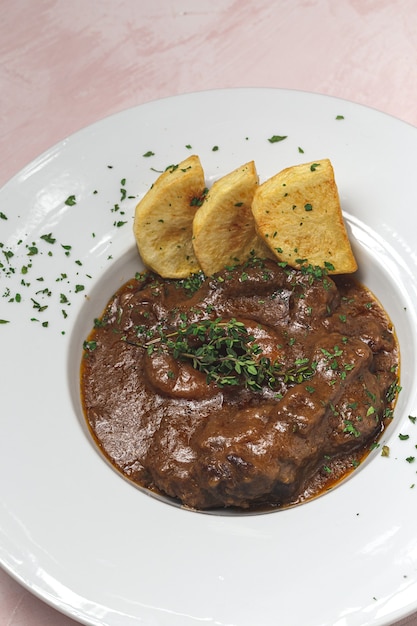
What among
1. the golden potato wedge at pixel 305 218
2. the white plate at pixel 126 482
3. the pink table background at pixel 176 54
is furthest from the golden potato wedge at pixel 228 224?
the pink table background at pixel 176 54

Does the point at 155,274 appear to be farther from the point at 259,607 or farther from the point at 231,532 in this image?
the point at 259,607

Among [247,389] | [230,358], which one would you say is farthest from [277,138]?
[247,389]

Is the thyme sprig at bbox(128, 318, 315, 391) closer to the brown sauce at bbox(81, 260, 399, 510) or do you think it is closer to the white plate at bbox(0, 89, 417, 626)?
the brown sauce at bbox(81, 260, 399, 510)

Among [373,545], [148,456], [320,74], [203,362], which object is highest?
[320,74]

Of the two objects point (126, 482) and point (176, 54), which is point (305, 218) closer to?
point (126, 482)

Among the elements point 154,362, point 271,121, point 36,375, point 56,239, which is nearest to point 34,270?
point 56,239

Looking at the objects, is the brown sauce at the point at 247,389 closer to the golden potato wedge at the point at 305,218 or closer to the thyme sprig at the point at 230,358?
the thyme sprig at the point at 230,358

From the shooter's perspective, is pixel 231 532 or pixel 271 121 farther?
pixel 271 121
